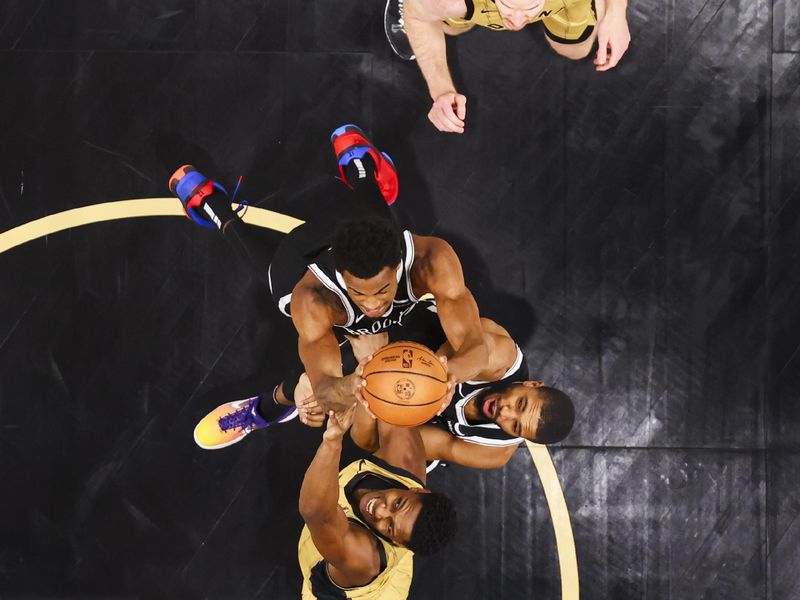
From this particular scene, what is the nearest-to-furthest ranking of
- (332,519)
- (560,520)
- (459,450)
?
(332,519) → (459,450) → (560,520)

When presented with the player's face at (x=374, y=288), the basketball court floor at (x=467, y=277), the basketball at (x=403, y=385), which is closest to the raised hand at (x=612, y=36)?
the basketball court floor at (x=467, y=277)

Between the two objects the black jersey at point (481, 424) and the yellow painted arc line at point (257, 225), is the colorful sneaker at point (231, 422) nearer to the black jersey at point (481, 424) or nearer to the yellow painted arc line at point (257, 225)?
the black jersey at point (481, 424)

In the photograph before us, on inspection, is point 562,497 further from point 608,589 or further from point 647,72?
point 647,72

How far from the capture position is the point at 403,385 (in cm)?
381

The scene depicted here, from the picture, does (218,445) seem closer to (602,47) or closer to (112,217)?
(112,217)

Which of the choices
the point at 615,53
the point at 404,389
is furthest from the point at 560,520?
the point at 615,53

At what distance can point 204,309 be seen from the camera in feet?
18.0

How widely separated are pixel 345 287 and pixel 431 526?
1.35 meters

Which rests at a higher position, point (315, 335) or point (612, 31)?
point (612, 31)

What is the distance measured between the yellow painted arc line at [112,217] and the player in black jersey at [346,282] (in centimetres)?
21

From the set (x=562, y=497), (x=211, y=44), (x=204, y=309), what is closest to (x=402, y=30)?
(x=211, y=44)

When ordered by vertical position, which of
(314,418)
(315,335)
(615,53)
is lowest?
(314,418)

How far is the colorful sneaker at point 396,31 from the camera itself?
5.51 metres

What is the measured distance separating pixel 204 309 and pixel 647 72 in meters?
3.78
